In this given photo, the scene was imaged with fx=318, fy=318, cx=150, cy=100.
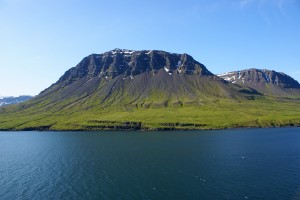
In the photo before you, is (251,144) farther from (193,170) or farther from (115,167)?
(115,167)

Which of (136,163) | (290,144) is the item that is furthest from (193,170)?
(290,144)

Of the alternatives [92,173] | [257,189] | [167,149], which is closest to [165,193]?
[257,189]

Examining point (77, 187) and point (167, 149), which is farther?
point (167, 149)

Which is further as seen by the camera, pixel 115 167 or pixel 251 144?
pixel 251 144

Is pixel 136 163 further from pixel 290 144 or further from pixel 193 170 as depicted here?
pixel 290 144

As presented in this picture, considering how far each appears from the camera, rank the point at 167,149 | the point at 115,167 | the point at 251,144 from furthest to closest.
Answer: the point at 251,144
the point at 167,149
the point at 115,167

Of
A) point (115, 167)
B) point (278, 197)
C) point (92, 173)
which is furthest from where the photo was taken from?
point (115, 167)
